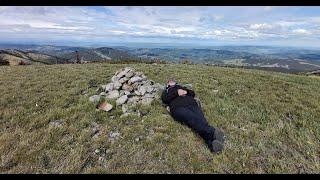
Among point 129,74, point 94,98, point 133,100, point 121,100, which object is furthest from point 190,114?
point 129,74

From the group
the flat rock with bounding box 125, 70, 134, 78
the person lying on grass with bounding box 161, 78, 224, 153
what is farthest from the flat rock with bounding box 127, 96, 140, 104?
the flat rock with bounding box 125, 70, 134, 78

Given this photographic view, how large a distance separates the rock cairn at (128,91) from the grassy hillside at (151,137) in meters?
0.48

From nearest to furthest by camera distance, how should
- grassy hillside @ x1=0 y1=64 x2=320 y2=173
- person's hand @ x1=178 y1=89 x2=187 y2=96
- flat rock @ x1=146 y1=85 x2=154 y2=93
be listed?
1. grassy hillside @ x1=0 y1=64 x2=320 y2=173
2. person's hand @ x1=178 y1=89 x2=187 y2=96
3. flat rock @ x1=146 y1=85 x2=154 y2=93

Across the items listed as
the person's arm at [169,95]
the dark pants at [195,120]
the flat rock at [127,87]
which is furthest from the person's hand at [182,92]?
the flat rock at [127,87]

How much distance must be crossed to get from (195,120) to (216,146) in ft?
5.06

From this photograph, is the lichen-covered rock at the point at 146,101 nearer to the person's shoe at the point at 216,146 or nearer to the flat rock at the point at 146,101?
the flat rock at the point at 146,101

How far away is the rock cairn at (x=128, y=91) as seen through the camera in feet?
40.0

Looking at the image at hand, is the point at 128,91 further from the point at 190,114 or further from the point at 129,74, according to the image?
the point at 190,114

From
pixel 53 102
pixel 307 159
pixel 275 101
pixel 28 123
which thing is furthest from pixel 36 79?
pixel 307 159

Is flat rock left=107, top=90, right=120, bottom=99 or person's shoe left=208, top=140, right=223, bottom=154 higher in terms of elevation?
flat rock left=107, top=90, right=120, bottom=99

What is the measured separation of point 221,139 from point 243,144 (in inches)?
27.5

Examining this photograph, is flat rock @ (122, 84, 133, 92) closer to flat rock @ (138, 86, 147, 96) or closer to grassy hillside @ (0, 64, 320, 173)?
flat rock @ (138, 86, 147, 96)

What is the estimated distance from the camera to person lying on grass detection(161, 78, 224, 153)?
9.03m

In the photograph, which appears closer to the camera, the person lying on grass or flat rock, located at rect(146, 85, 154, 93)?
the person lying on grass
